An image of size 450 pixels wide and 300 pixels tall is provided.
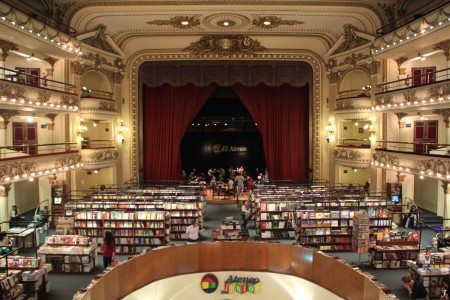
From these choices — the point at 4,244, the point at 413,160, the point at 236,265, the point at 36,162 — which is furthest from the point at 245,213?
the point at 4,244

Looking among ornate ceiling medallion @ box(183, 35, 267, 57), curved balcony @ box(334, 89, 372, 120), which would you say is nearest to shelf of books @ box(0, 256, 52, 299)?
ornate ceiling medallion @ box(183, 35, 267, 57)

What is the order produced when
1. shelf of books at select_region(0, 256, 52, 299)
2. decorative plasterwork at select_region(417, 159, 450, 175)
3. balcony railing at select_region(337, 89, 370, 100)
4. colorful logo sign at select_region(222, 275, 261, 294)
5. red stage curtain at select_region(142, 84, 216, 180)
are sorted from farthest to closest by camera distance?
red stage curtain at select_region(142, 84, 216, 180) < balcony railing at select_region(337, 89, 370, 100) < decorative plasterwork at select_region(417, 159, 450, 175) < colorful logo sign at select_region(222, 275, 261, 294) < shelf of books at select_region(0, 256, 52, 299)

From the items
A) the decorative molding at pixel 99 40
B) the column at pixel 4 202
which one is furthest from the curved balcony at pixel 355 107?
the column at pixel 4 202

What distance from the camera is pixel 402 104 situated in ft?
45.1

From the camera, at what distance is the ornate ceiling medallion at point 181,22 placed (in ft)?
53.7

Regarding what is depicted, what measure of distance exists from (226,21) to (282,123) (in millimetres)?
6470

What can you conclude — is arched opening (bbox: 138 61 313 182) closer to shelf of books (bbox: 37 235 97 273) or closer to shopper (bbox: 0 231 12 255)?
shopper (bbox: 0 231 12 255)

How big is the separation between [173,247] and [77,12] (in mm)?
10194

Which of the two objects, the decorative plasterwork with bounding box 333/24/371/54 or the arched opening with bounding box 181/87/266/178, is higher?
the decorative plasterwork with bounding box 333/24/371/54

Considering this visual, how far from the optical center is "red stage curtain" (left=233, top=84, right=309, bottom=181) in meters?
20.8

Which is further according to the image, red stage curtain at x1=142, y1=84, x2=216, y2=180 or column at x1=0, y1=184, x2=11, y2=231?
red stage curtain at x1=142, y1=84, x2=216, y2=180

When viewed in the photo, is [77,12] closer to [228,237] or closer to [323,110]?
[228,237]

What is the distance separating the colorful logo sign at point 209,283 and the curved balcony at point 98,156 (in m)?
8.33

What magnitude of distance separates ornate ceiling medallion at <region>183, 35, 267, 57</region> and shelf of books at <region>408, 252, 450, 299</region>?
12657mm
